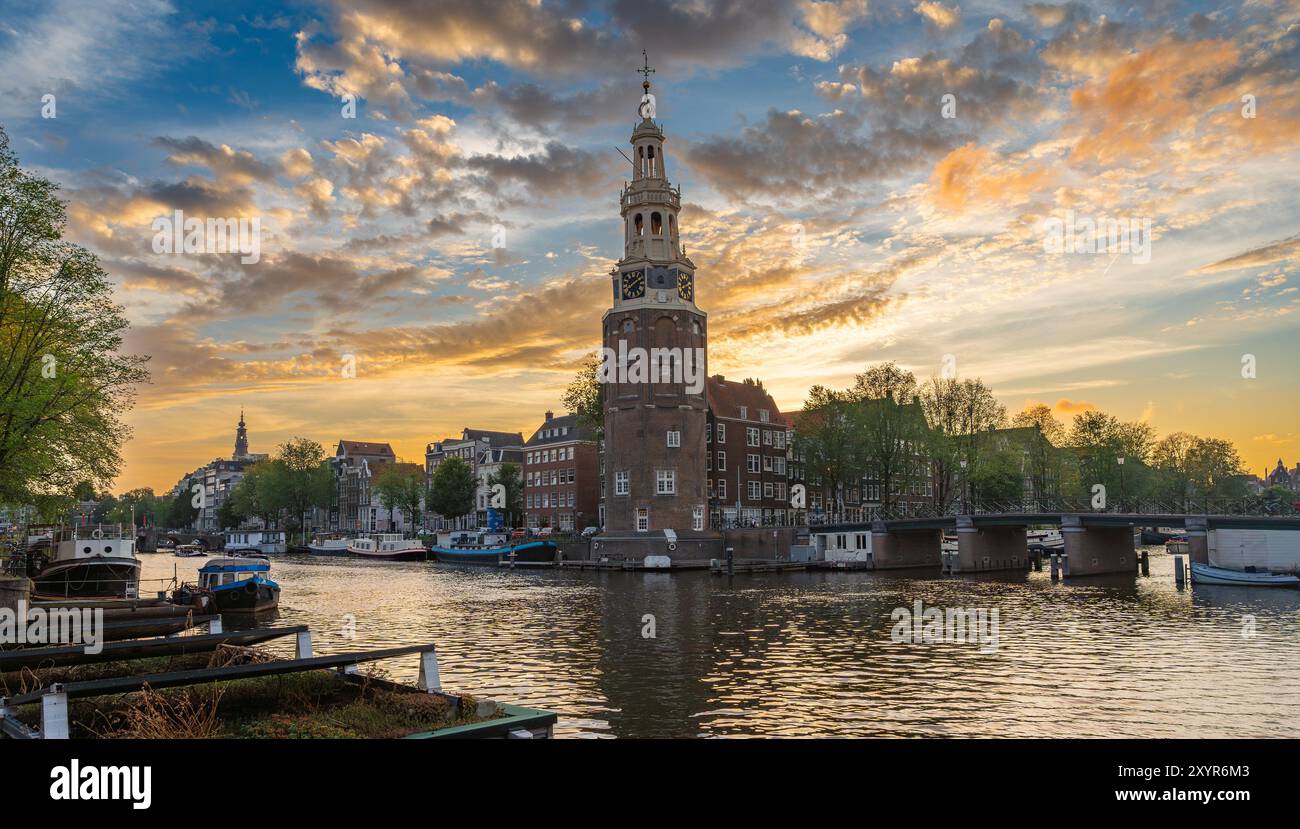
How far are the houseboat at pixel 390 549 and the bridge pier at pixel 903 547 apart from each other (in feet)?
226

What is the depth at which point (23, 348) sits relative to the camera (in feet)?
132

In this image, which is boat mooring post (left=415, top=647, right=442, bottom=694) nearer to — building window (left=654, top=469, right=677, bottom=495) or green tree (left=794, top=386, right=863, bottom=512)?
building window (left=654, top=469, right=677, bottom=495)

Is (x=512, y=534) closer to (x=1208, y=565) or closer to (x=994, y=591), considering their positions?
(x=994, y=591)

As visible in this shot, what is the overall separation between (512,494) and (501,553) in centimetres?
3877

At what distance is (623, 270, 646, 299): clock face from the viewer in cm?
9088

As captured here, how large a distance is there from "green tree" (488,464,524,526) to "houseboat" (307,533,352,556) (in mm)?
26229

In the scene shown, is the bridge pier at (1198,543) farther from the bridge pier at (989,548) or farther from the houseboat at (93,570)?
the houseboat at (93,570)

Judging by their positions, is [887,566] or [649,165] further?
[649,165]

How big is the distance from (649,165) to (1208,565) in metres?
64.4

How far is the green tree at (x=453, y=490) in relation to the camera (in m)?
135

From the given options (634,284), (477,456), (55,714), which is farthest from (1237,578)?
(477,456)

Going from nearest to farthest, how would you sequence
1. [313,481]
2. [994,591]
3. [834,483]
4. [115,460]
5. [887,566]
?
[115,460] → [994,591] → [887,566] → [834,483] → [313,481]

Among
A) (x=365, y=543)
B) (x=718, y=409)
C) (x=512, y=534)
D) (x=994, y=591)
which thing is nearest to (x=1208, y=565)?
(x=994, y=591)

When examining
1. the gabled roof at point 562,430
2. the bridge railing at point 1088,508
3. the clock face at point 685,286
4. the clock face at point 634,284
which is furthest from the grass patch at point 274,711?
the gabled roof at point 562,430
